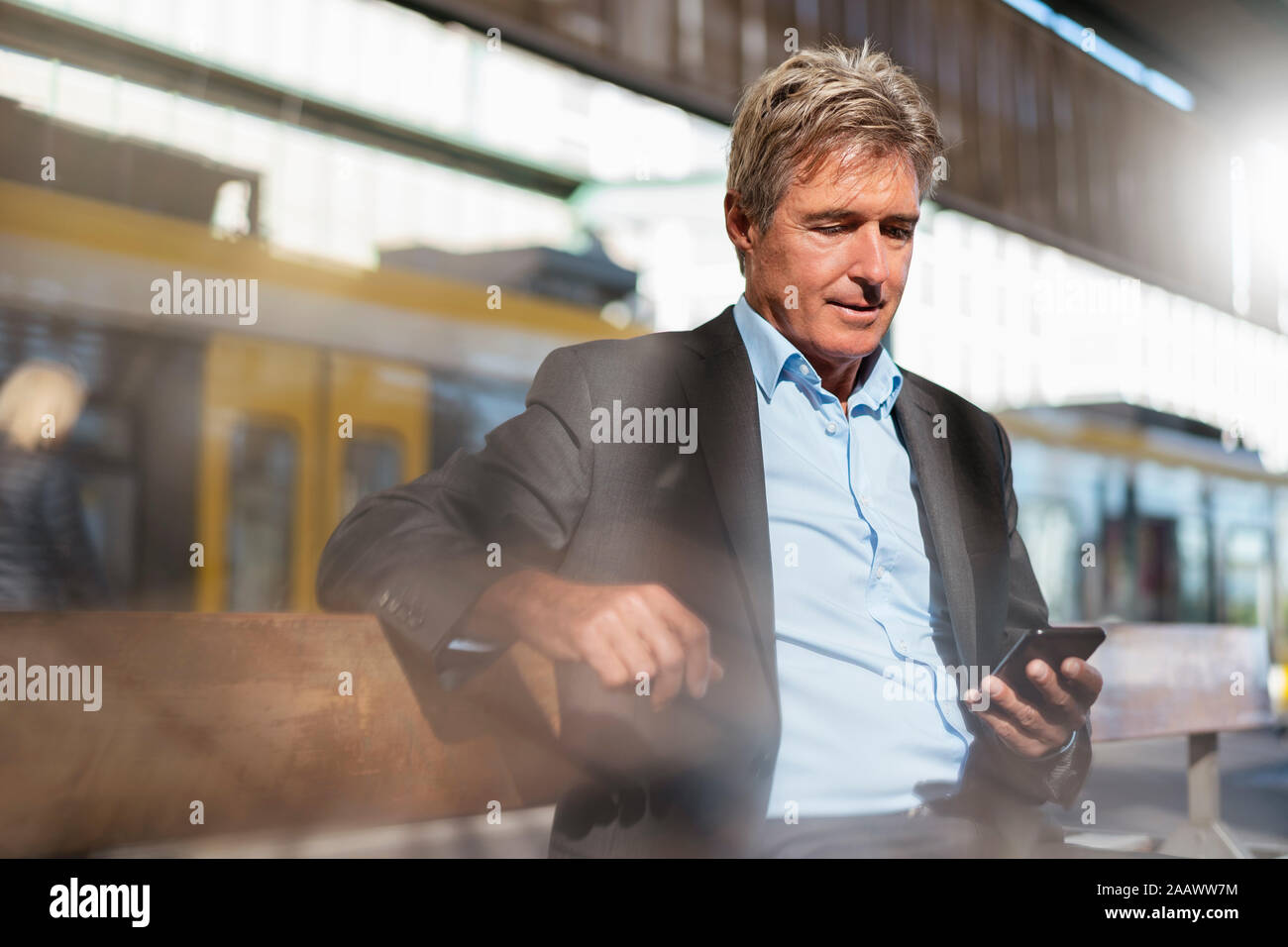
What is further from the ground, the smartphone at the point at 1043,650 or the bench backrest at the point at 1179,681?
the smartphone at the point at 1043,650

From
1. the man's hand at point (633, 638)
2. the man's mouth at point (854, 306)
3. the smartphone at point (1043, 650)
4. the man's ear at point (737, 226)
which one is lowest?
the smartphone at point (1043, 650)

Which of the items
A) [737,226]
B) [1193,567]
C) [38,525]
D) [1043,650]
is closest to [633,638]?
[1043,650]

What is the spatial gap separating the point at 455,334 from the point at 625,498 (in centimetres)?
367

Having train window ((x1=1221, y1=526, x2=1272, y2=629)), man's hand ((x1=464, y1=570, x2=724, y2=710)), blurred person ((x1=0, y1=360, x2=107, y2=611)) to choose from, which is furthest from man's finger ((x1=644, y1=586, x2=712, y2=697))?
train window ((x1=1221, y1=526, x2=1272, y2=629))

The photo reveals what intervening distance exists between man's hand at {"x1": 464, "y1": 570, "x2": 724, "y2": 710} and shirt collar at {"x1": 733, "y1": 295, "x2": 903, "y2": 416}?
23.6 inches

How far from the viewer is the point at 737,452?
4.66 feet

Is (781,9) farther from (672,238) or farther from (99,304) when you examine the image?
(672,238)

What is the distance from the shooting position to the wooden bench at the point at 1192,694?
207 cm

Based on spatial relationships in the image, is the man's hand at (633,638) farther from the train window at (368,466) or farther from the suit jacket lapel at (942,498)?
the train window at (368,466)

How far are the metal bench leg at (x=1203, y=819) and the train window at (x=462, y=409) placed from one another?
9.75 feet

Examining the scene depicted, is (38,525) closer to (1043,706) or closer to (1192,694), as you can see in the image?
(1043,706)

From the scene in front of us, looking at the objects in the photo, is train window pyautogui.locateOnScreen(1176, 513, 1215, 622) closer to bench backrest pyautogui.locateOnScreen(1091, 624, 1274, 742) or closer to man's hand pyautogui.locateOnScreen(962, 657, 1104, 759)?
bench backrest pyautogui.locateOnScreen(1091, 624, 1274, 742)

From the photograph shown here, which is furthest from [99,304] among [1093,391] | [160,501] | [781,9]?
[1093,391]

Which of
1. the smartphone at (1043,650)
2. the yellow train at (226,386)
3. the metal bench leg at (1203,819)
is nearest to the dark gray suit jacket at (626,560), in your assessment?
the smartphone at (1043,650)
